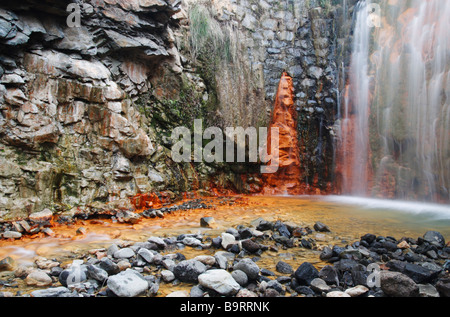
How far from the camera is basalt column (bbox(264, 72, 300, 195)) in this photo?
32.2 ft

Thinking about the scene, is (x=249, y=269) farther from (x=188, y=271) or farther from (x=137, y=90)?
(x=137, y=90)

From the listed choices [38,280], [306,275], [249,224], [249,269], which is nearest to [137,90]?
[249,224]

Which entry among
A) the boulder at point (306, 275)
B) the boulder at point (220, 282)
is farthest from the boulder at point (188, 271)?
the boulder at point (306, 275)

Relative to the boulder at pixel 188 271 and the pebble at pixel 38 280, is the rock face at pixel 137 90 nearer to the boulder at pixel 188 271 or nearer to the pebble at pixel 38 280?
the pebble at pixel 38 280

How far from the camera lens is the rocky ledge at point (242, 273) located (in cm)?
212

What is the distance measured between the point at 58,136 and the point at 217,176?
15.9 ft

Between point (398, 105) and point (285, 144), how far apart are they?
3.76m

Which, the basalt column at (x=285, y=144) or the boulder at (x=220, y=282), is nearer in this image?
the boulder at (x=220, y=282)

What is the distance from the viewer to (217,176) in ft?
28.9

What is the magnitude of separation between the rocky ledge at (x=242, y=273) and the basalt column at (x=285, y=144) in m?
6.41

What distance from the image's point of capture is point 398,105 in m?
8.02

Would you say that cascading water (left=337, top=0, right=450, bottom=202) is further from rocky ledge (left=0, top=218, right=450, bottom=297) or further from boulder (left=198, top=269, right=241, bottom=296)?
boulder (left=198, top=269, right=241, bottom=296)

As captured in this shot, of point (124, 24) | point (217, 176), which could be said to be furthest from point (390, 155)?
point (124, 24)

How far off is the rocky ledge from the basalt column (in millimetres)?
6413
